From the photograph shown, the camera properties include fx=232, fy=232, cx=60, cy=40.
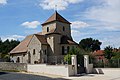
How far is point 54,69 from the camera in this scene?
32.5 meters

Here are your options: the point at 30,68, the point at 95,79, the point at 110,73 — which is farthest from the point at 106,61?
the point at 30,68

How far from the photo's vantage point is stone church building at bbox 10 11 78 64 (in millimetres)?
54356

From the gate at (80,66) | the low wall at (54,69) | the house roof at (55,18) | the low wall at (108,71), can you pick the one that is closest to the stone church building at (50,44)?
the house roof at (55,18)

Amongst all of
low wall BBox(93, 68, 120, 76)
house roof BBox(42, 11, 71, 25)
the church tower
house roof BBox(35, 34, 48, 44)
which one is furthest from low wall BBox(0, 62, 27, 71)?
house roof BBox(42, 11, 71, 25)

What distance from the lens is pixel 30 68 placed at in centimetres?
3859

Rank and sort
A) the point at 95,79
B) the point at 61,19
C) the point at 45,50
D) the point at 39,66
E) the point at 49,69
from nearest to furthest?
the point at 95,79
the point at 49,69
the point at 39,66
the point at 45,50
the point at 61,19

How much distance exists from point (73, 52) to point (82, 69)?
28.1 feet

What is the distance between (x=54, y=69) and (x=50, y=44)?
78.3 ft

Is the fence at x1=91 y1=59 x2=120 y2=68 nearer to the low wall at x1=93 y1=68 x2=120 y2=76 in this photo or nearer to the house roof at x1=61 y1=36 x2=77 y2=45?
the low wall at x1=93 y1=68 x2=120 y2=76

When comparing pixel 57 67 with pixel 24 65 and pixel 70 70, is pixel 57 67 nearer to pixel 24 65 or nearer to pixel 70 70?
pixel 70 70

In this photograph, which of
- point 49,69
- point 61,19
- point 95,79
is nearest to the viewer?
point 95,79

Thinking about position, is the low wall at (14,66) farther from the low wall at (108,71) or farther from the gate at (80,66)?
the low wall at (108,71)

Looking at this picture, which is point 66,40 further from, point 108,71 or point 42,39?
point 108,71

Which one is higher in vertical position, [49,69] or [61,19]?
[61,19]
